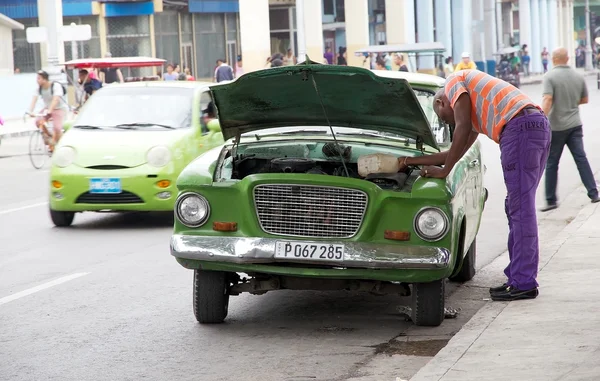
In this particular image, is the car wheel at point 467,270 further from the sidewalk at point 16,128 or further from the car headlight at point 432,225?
the sidewalk at point 16,128

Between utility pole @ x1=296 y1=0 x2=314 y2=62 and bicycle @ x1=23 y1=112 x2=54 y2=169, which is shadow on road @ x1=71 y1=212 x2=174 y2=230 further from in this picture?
utility pole @ x1=296 y1=0 x2=314 y2=62

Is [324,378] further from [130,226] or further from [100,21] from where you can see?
[100,21]

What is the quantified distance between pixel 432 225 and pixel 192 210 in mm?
1529

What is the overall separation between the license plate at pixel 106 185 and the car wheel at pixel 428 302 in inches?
233

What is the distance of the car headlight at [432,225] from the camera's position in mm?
7414

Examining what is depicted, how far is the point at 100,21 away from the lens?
5166 cm

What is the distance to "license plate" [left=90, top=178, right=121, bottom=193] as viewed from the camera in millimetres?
12930

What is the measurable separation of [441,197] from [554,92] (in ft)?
21.4

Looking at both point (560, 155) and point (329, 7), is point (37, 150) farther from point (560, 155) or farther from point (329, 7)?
point (329, 7)

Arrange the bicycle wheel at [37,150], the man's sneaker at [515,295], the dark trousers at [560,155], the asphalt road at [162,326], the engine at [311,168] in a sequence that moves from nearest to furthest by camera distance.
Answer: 1. the asphalt road at [162,326]
2. the engine at [311,168]
3. the man's sneaker at [515,295]
4. the dark trousers at [560,155]
5. the bicycle wheel at [37,150]

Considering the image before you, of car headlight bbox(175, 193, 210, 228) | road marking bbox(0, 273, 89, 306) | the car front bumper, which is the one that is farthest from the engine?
the car front bumper

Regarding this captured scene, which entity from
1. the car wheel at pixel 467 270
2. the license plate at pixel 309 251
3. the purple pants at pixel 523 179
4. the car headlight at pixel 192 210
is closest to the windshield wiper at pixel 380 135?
the purple pants at pixel 523 179

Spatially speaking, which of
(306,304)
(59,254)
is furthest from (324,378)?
(59,254)

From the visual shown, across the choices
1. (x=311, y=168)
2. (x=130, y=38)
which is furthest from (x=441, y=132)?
(x=130, y=38)
